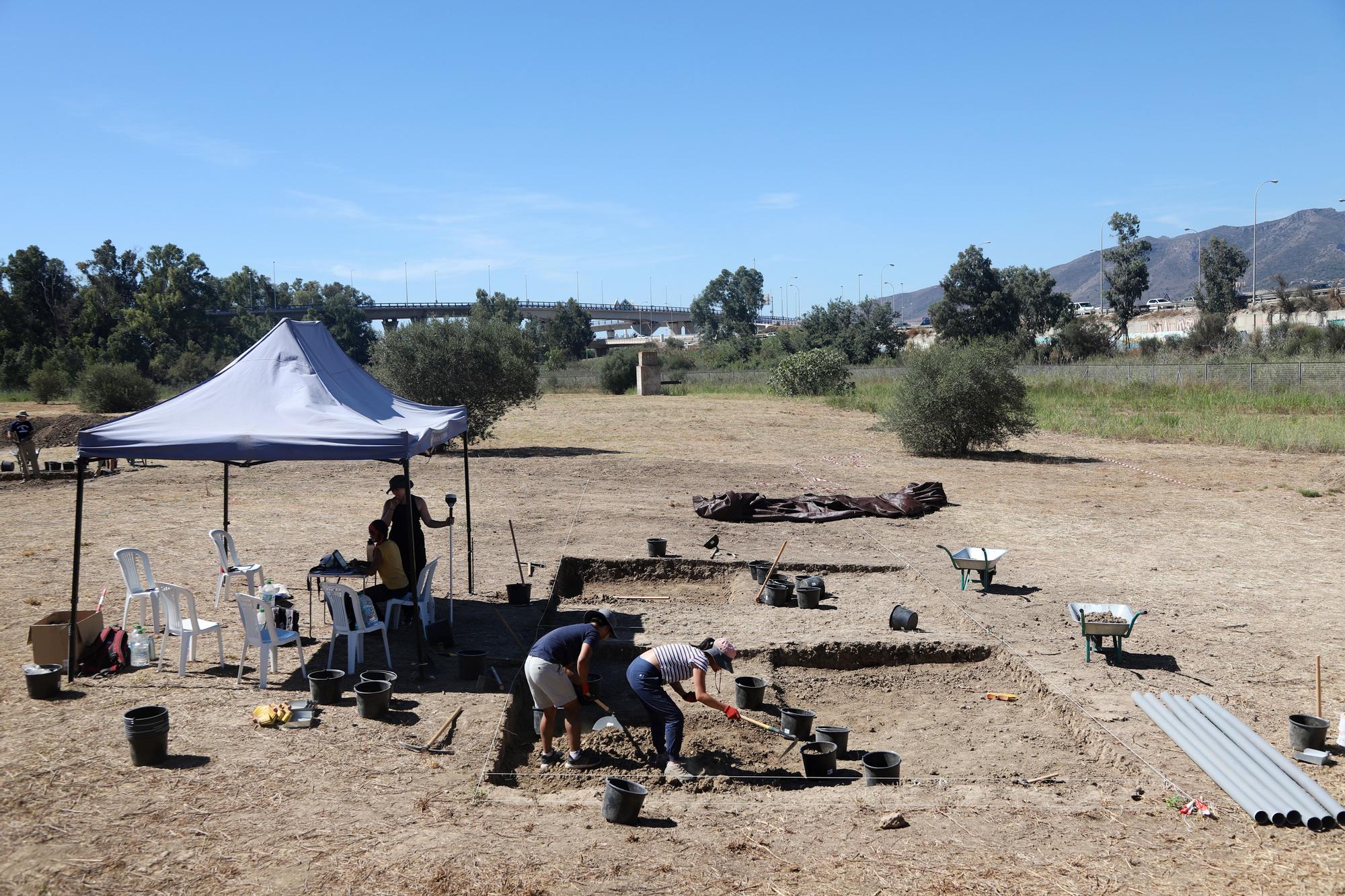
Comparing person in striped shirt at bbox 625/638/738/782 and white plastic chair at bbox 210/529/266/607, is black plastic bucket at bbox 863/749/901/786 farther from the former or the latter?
white plastic chair at bbox 210/529/266/607

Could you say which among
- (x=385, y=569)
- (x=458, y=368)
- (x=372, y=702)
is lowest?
(x=372, y=702)

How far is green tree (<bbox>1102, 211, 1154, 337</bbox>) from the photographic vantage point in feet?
231

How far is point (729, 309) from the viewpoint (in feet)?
420

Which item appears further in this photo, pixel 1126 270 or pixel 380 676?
pixel 1126 270

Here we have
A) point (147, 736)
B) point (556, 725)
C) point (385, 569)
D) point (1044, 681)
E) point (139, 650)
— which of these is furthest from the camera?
point (385, 569)

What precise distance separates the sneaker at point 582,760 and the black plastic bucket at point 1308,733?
4395 millimetres

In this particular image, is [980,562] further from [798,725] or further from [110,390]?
[110,390]

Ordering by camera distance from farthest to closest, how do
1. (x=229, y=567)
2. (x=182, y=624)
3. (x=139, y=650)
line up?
1. (x=229, y=567)
2. (x=139, y=650)
3. (x=182, y=624)

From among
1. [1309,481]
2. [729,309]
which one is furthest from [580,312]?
[1309,481]

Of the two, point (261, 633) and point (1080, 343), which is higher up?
point (1080, 343)

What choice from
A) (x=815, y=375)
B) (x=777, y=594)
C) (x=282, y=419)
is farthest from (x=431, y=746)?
(x=815, y=375)

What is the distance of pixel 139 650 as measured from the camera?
7.61 meters

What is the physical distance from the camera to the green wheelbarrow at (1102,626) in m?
7.62

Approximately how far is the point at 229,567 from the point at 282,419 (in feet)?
6.93
